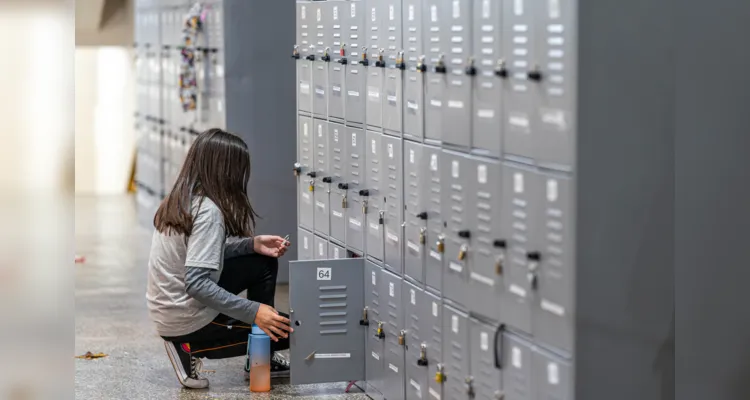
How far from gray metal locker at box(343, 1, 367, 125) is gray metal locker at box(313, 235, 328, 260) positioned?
63cm

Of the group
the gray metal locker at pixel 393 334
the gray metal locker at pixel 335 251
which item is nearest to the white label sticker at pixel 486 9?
the gray metal locker at pixel 393 334

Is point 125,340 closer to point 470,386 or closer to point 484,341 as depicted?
point 470,386

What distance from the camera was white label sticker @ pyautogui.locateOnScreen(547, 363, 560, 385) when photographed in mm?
3012

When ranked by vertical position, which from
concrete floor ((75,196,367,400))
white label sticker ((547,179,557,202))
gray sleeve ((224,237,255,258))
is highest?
white label sticker ((547,179,557,202))

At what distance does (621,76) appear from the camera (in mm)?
2898

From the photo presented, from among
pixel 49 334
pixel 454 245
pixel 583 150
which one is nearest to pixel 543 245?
pixel 583 150

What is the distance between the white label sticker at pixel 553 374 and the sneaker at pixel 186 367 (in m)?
1.99

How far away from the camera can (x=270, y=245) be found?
4.74 meters

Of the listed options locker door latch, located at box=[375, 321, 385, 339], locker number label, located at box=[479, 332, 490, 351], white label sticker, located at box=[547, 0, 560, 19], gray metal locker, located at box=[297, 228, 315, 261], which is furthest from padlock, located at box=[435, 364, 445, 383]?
gray metal locker, located at box=[297, 228, 315, 261]

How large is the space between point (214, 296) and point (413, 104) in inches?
43.0

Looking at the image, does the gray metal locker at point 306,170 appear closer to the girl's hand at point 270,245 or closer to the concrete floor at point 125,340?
the girl's hand at point 270,245

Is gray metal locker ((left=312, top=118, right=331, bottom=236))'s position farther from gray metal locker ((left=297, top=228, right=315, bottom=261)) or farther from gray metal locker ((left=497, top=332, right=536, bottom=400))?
gray metal locker ((left=497, top=332, right=536, bottom=400))

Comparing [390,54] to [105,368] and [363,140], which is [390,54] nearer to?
[363,140]

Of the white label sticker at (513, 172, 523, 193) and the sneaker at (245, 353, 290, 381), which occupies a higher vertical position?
the white label sticker at (513, 172, 523, 193)
